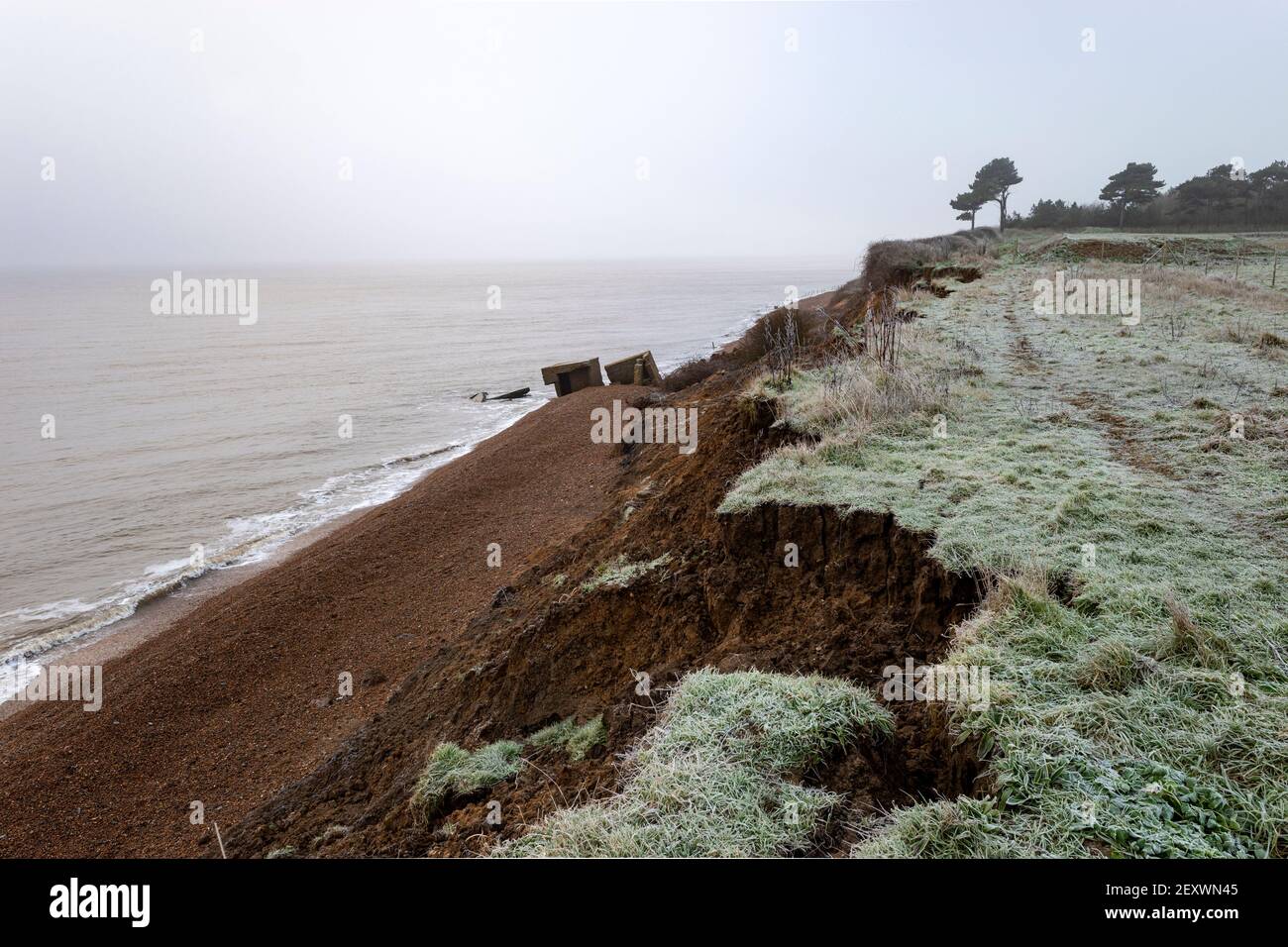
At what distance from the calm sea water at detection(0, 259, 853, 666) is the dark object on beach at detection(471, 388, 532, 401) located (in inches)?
24.3

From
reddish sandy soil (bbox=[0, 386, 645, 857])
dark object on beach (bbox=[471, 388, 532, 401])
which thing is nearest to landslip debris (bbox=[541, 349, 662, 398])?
dark object on beach (bbox=[471, 388, 532, 401])

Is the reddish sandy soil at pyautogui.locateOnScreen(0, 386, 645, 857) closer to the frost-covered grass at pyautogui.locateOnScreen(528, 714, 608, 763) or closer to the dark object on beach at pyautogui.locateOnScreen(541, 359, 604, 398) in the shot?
the frost-covered grass at pyautogui.locateOnScreen(528, 714, 608, 763)

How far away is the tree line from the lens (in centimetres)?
3584

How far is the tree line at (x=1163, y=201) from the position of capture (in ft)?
118

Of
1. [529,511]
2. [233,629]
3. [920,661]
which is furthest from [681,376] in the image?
[920,661]

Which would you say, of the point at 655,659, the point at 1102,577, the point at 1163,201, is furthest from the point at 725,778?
the point at 1163,201

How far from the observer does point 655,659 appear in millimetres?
4762

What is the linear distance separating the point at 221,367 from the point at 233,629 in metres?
31.4

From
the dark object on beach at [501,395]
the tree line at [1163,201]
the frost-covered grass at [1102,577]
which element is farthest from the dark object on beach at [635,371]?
the tree line at [1163,201]

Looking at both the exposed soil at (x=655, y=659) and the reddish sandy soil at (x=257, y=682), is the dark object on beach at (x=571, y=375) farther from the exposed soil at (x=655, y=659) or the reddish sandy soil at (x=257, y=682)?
the exposed soil at (x=655, y=659)

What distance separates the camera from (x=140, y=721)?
7.70 meters

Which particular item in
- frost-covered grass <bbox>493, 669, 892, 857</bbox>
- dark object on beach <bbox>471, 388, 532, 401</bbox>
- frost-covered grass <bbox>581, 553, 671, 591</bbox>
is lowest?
frost-covered grass <bbox>493, 669, 892, 857</bbox>
